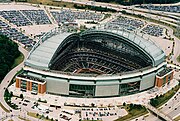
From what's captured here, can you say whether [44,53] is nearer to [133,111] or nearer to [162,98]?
[133,111]

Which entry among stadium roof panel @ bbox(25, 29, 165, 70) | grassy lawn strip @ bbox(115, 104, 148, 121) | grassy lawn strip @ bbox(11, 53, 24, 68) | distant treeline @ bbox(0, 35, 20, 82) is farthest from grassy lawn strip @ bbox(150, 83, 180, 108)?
grassy lawn strip @ bbox(11, 53, 24, 68)

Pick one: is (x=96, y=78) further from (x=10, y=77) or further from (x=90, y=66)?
(x=10, y=77)

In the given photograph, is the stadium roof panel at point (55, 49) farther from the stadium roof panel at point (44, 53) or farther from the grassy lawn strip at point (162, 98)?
the grassy lawn strip at point (162, 98)

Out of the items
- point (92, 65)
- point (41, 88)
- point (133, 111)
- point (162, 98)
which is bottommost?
point (133, 111)

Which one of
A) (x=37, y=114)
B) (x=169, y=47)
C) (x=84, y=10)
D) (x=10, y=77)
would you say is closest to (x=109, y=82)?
(x=37, y=114)

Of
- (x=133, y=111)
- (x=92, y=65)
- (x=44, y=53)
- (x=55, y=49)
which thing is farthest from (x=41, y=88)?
(x=92, y=65)

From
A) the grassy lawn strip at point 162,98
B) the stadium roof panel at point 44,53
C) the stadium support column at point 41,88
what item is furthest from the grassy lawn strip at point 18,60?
the grassy lawn strip at point 162,98
